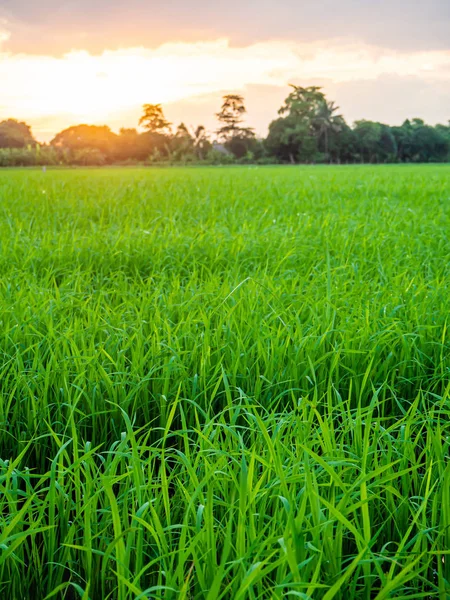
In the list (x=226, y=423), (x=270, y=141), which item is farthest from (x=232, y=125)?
(x=226, y=423)

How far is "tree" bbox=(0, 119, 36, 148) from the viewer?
6306cm

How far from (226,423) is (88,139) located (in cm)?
7110

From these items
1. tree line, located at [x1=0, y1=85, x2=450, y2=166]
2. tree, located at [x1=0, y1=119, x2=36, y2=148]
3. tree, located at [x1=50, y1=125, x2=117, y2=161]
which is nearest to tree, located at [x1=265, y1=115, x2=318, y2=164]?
tree line, located at [x1=0, y1=85, x2=450, y2=166]

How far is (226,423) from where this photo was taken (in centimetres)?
174

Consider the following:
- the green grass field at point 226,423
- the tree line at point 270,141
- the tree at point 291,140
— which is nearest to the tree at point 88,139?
the tree line at point 270,141

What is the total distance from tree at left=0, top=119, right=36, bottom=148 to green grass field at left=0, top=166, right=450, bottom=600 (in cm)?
6498

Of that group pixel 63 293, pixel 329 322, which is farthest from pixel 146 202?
pixel 329 322

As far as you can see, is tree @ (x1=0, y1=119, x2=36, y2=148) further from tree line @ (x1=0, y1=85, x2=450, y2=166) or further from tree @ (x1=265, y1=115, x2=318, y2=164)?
tree @ (x1=265, y1=115, x2=318, y2=164)

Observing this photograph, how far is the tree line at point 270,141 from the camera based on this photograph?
6475 centimetres

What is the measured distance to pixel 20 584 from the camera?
114cm

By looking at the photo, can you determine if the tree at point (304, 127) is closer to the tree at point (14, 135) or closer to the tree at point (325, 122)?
the tree at point (325, 122)

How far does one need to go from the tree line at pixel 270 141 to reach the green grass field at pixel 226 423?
170 ft

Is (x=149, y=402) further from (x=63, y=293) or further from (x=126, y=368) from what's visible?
(x=63, y=293)

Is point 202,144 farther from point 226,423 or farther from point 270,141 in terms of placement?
point 226,423
